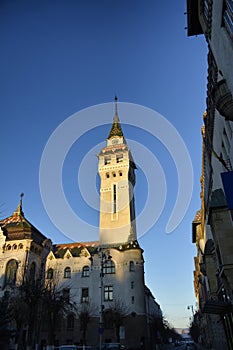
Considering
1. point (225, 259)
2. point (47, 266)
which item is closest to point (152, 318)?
point (47, 266)

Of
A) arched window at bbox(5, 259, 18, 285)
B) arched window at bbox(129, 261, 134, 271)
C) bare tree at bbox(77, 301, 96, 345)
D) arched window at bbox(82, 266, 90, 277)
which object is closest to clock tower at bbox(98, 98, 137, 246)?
arched window at bbox(129, 261, 134, 271)

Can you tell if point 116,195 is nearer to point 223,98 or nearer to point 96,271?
point 96,271

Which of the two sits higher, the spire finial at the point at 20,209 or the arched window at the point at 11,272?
the spire finial at the point at 20,209

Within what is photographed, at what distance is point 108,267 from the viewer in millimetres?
49969

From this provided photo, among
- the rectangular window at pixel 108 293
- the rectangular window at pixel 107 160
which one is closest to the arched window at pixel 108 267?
the rectangular window at pixel 108 293

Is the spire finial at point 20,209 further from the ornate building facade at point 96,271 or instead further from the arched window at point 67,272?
the arched window at point 67,272

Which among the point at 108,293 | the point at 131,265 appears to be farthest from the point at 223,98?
the point at 108,293

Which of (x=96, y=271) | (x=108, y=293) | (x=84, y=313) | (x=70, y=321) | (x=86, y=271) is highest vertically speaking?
(x=86, y=271)

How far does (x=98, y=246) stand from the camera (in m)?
55.6

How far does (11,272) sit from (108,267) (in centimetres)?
1699

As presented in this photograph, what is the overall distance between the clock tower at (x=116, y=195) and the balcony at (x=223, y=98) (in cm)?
4489

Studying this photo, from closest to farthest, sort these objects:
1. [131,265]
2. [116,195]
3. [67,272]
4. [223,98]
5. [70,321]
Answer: [223,98]
[70,321]
[131,265]
[67,272]
[116,195]

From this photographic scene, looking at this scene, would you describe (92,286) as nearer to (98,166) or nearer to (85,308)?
(85,308)

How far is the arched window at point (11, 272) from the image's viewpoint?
46.3 m
